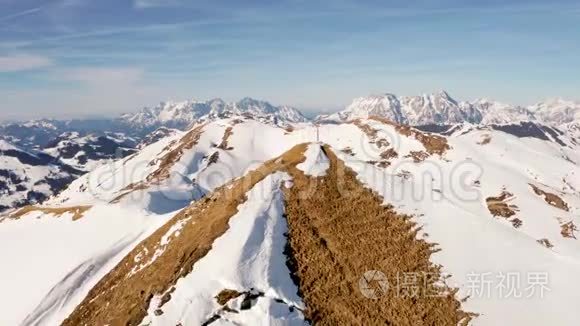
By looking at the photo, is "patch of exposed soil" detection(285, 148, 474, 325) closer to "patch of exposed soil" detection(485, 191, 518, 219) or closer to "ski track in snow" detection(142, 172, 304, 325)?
"ski track in snow" detection(142, 172, 304, 325)

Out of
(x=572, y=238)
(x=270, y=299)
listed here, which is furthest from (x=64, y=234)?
(x=572, y=238)

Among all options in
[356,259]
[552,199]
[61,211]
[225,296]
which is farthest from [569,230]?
[61,211]

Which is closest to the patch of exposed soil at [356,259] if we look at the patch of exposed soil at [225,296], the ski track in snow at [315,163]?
the ski track in snow at [315,163]

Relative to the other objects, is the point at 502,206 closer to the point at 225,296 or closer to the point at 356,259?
the point at 356,259

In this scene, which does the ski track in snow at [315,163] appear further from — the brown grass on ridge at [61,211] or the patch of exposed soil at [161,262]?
the brown grass on ridge at [61,211]

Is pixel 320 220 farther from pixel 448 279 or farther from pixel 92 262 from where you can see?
pixel 92 262

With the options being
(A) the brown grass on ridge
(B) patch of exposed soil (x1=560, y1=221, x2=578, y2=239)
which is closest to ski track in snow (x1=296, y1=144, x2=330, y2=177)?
(A) the brown grass on ridge
